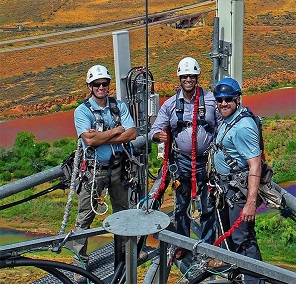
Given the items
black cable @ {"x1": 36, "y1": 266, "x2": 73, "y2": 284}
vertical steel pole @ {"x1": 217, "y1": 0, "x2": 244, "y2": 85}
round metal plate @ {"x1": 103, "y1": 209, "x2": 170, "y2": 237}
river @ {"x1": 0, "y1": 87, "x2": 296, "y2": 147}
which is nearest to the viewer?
round metal plate @ {"x1": 103, "y1": 209, "x2": 170, "y2": 237}

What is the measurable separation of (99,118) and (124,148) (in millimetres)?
327

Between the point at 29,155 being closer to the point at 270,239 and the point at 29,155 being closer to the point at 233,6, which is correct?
the point at 270,239

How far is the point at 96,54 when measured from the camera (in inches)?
1324

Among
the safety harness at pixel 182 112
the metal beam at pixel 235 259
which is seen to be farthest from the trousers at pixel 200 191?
the metal beam at pixel 235 259

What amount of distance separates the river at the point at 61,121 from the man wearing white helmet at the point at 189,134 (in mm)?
18058

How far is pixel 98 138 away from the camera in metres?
4.32

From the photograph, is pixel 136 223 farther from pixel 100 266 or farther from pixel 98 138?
pixel 100 266

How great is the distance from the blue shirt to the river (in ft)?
58.6

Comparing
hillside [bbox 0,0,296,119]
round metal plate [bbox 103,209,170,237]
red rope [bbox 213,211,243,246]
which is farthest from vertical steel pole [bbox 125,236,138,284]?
hillside [bbox 0,0,296,119]

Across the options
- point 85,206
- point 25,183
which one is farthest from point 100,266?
point 25,183

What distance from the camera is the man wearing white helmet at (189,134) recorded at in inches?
169

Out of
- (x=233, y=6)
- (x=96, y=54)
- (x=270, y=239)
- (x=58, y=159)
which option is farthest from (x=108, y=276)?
(x=96, y=54)

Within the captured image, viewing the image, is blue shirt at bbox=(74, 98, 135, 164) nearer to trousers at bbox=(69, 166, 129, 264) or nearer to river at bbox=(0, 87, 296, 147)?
trousers at bbox=(69, 166, 129, 264)

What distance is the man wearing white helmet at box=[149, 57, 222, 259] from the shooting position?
14.1 feet
